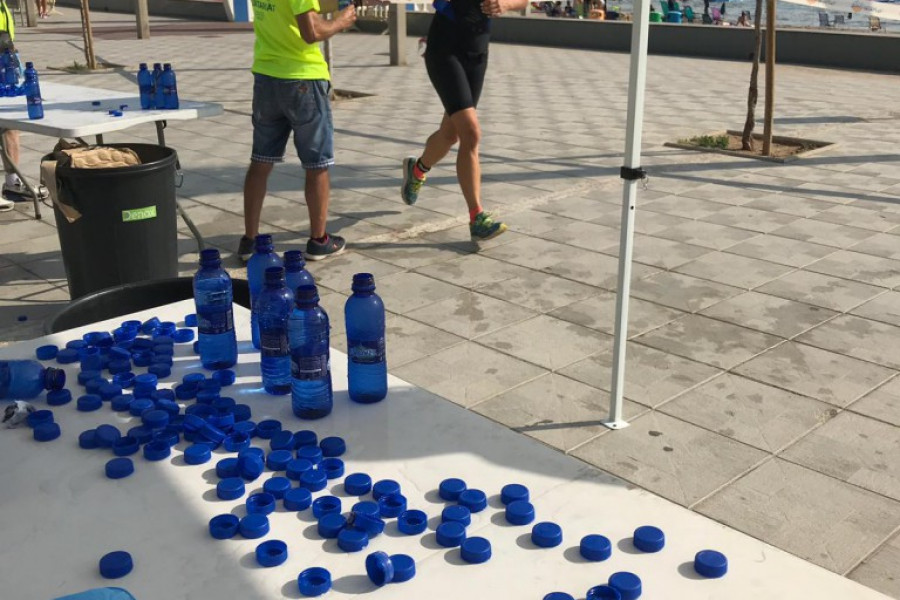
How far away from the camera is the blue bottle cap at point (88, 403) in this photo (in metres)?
2.30

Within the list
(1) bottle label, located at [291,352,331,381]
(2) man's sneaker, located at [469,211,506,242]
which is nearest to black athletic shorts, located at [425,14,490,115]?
(2) man's sneaker, located at [469,211,506,242]

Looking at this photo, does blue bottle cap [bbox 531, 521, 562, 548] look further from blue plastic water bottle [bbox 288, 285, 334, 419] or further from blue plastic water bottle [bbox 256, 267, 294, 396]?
blue plastic water bottle [bbox 256, 267, 294, 396]

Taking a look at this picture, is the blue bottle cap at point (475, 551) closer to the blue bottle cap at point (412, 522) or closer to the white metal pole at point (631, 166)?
the blue bottle cap at point (412, 522)

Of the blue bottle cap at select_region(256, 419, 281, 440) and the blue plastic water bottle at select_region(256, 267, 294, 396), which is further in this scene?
the blue plastic water bottle at select_region(256, 267, 294, 396)

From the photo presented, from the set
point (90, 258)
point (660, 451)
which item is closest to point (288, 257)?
point (660, 451)

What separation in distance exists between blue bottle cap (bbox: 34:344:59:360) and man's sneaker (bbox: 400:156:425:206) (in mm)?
4195

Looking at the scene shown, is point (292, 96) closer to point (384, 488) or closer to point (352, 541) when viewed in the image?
point (384, 488)

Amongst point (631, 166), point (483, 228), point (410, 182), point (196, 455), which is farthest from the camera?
point (410, 182)

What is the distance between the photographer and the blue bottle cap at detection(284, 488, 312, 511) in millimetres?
1893

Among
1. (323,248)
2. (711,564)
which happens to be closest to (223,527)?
(711,564)

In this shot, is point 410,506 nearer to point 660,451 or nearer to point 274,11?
point 660,451

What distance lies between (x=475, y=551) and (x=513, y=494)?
0.23 meters

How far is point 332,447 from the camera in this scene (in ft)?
6.90

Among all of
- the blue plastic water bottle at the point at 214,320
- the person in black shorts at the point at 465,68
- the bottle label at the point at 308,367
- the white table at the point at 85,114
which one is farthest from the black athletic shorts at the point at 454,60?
the bottle label at the point at 308,367
